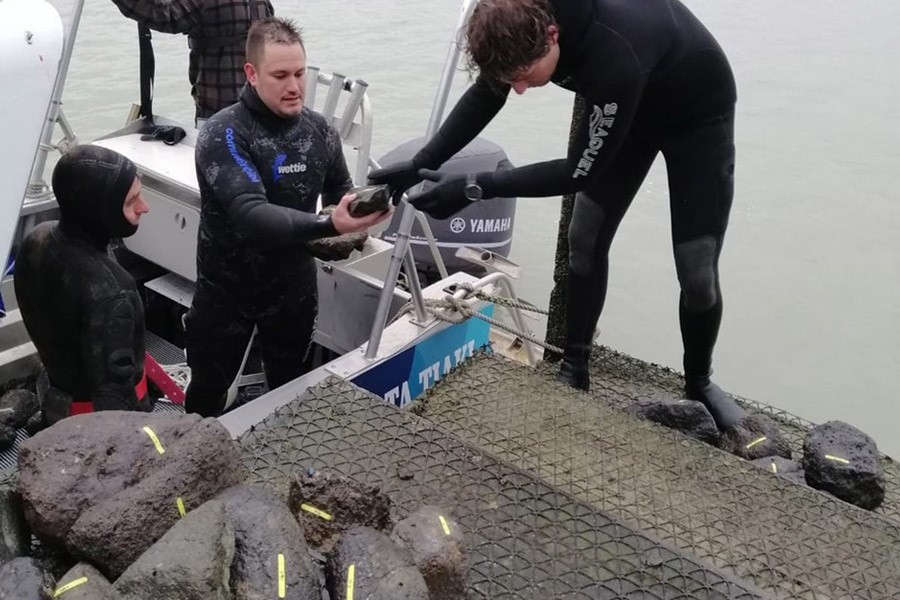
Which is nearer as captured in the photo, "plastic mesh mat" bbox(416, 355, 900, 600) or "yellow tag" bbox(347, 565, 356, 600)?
"yellow tag" bbox(347, 565, 356, 600)

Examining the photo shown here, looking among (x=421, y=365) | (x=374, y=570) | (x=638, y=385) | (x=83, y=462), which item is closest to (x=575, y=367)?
(x=638, y=385)

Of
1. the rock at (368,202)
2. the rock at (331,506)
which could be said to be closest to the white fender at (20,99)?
the rock at (368,202)

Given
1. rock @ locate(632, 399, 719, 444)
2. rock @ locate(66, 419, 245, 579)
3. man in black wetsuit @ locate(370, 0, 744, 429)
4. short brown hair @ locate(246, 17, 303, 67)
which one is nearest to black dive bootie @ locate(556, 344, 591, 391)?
man in black wetsuit @ locate(370, 0, 744, 429)

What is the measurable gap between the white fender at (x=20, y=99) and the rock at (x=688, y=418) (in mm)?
2139

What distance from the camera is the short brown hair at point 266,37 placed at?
8.11 feet

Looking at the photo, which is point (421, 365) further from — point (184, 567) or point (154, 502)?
point (184, 567)

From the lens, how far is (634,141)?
266cm

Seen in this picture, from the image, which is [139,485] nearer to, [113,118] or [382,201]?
[382,201]

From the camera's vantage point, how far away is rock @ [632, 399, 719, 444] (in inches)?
113

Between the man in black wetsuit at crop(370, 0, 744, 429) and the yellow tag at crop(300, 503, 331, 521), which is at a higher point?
the man in black wetsuit at crop(370, 0, 744, 429)

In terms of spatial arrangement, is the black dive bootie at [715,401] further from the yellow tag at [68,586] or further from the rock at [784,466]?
the yellow tag at [68,586]

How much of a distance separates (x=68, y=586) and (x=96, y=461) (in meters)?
0.28

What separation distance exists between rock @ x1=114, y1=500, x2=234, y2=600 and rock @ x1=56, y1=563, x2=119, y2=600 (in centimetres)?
7

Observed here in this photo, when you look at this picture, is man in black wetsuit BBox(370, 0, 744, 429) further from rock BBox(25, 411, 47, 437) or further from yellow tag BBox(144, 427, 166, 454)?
rock BBox(25, 411, 47, 437)
